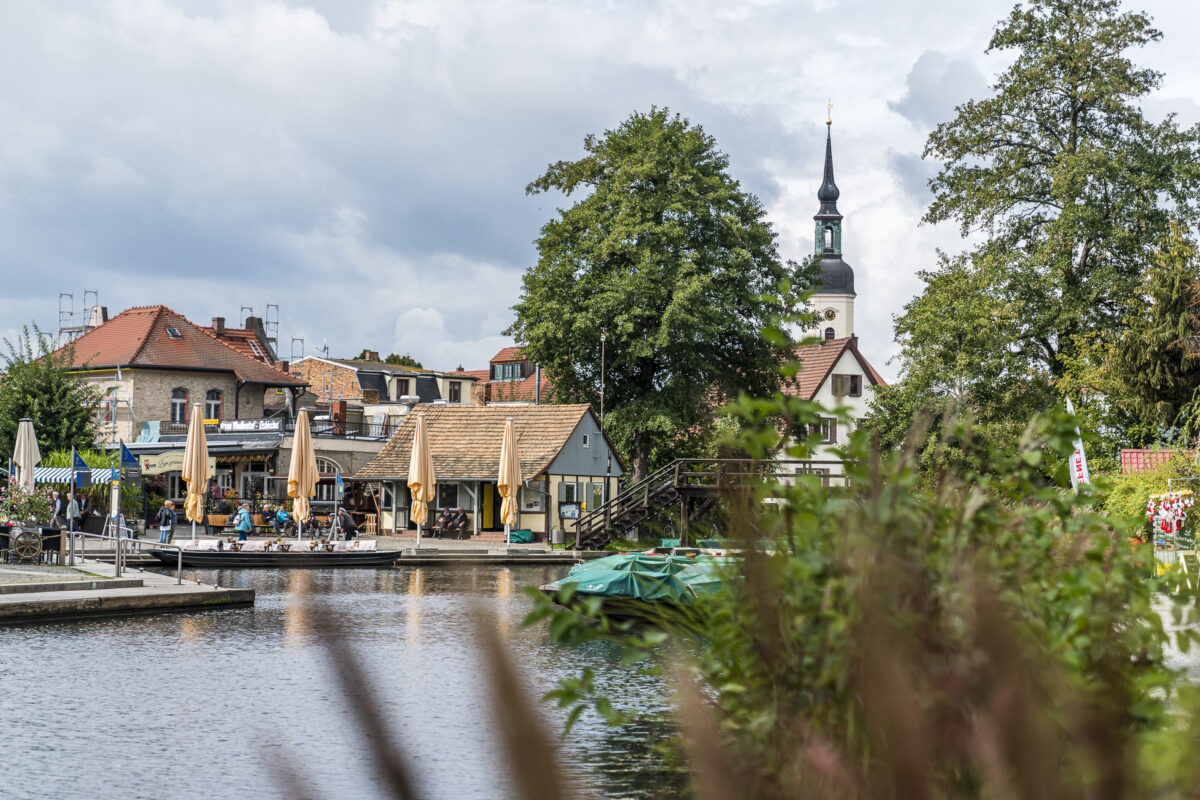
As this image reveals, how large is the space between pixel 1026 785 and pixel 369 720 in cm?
69

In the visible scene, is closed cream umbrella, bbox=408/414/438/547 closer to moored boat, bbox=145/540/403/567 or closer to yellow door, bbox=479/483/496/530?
moored boat, bbox=145/540/403/567

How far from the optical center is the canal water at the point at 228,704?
9.66 metres

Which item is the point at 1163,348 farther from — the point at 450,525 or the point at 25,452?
the point at 25,452

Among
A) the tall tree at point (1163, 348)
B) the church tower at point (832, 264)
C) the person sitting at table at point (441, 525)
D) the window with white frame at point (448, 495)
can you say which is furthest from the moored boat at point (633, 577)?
the church tower at point (832, 264)

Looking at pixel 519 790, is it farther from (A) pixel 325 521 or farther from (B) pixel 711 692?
(A) pixel 325 521

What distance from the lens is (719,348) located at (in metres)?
46.7

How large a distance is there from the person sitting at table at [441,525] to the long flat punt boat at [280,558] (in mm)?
13886

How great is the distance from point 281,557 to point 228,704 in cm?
2034

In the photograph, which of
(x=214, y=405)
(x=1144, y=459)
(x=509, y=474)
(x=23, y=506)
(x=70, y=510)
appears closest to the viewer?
(x=23, y=506)

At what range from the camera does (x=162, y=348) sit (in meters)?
64.4

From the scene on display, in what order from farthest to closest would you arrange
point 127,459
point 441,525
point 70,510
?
1. point 441,525
2. point 127,459
3. point 70,510

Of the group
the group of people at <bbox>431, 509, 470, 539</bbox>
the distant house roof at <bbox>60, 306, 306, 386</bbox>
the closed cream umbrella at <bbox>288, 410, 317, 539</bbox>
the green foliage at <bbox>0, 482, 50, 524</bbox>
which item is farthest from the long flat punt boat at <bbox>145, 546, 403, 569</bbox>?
the distant house roof at <bbox>60, 306, 306, 386</bbox>

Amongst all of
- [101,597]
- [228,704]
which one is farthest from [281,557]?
[228,704]

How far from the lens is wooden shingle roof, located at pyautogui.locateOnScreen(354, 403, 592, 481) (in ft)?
164
